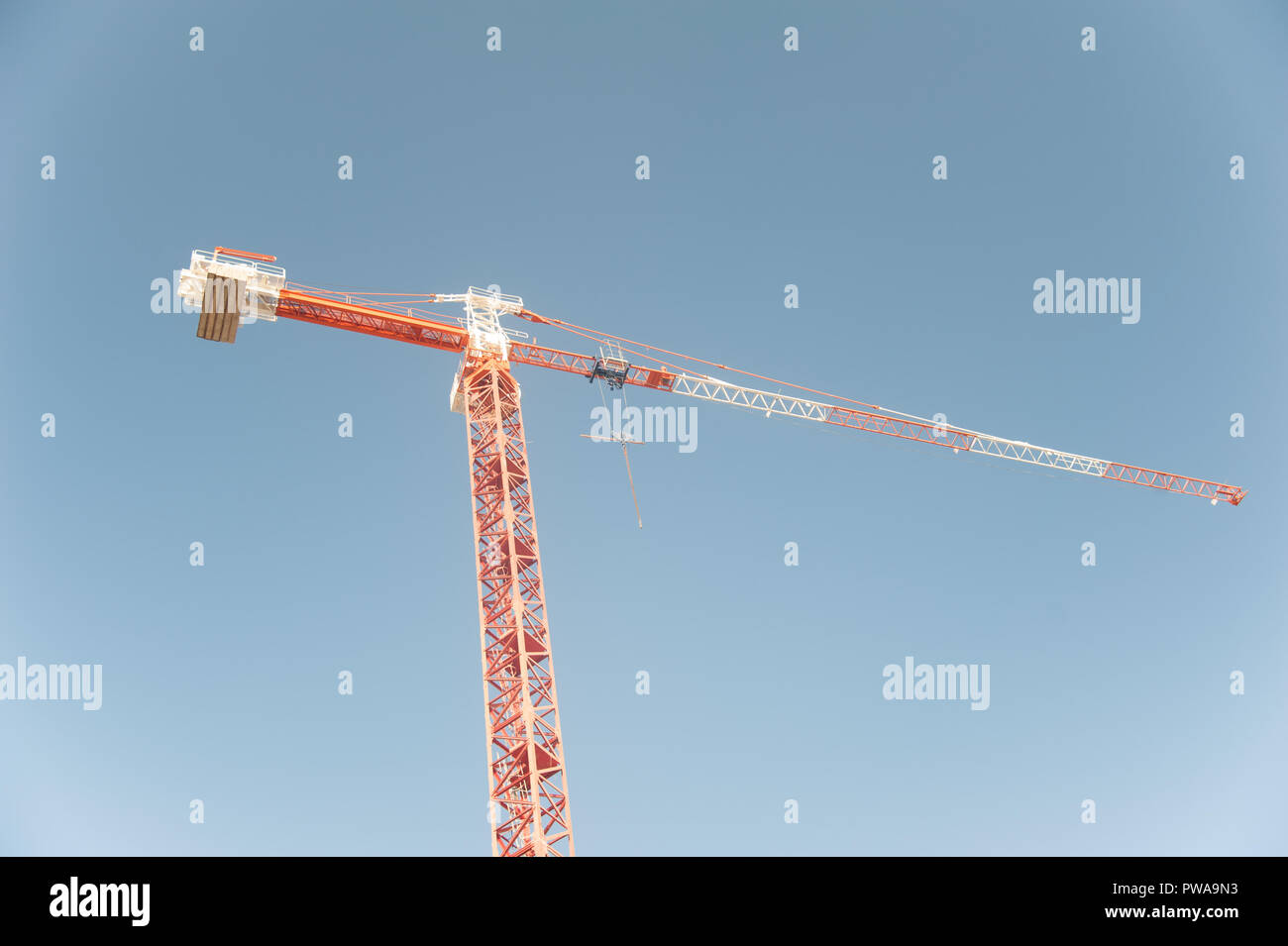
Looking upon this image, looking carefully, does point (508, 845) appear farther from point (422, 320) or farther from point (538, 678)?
point (422, 320)

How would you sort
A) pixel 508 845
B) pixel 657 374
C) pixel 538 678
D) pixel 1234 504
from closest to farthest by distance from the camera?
pixel 508 845 < pixel 538 678 < pixel 657 374 < pixel 1234 504

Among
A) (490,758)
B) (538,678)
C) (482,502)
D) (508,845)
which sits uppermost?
(482,502)

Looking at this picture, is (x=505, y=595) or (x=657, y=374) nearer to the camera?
(x=505, y=595)

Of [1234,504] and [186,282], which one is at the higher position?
[186,282]

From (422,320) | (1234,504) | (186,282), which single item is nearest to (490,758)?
(422,320)

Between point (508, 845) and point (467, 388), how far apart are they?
762 inches

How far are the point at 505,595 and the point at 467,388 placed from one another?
394 inches

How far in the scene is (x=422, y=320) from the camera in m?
41.9
